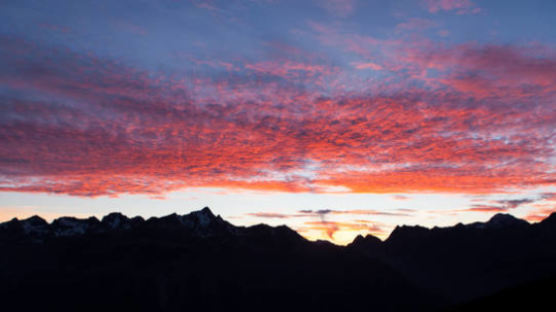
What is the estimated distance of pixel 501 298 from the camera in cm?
8969

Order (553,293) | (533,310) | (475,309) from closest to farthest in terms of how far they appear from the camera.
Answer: (533,310), (553,293), (475,309)

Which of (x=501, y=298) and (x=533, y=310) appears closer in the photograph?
(x=533, y=310)

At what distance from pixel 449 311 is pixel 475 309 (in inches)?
210

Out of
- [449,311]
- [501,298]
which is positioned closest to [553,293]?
[501,298]

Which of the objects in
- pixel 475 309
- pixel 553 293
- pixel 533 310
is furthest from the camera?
pixel 475 309

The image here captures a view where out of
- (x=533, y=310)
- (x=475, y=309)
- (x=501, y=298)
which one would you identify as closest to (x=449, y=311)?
(x=475, y=309)

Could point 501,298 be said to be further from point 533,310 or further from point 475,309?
point 533,310

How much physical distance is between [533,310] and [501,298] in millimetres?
16419

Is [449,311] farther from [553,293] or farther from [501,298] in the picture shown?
[553,293]

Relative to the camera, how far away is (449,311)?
A: 90250 millimetres

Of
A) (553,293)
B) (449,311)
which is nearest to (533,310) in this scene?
(553,293)

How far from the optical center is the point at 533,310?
7388 centimetres

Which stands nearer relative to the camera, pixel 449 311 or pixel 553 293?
pixel 553 293

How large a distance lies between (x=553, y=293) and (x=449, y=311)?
20.5 meters
